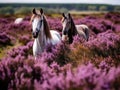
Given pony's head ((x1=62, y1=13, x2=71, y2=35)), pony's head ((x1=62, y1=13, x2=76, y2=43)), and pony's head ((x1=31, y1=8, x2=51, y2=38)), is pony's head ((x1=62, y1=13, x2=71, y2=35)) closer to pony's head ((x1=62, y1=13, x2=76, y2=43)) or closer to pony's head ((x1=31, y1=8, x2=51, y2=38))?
pony's head ((x1=62, y1=13, x2=76, y2=43))

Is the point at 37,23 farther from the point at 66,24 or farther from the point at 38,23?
the point at 66,24

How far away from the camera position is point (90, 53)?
7.12 meters

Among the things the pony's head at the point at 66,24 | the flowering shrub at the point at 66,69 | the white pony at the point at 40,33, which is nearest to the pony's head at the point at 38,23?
the white pony at the point at 40,33

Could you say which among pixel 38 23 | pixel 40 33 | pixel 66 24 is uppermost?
pixel 38 23

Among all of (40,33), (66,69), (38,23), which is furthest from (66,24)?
(66,69)

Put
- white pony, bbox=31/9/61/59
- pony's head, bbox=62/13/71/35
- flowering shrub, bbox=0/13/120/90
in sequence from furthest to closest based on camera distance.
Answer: pony's head, bbox=62/13/71/35 < white pony, bbox=31/9/61/59 < flowering shrub, bbox=0/13/120/90

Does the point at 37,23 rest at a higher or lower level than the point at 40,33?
higher

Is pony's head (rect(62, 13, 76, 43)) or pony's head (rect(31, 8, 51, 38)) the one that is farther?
pony's head (rect(62, 13, 76, 43))

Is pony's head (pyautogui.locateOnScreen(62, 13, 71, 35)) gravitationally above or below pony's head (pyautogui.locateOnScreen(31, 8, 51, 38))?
below

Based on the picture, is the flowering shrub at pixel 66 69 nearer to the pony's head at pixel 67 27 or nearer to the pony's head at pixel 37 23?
the pony's head at pixel 37 23

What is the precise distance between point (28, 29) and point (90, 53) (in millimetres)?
13905

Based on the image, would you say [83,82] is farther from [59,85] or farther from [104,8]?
[104,8]

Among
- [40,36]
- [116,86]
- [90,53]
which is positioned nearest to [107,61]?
[90,53]

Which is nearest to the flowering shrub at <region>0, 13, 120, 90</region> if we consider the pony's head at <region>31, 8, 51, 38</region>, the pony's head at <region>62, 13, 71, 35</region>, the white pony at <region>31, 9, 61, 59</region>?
the white pony at <region>31, 9, 61, 59</region>
